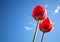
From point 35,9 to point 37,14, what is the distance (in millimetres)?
45

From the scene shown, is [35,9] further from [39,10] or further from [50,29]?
[50,29]

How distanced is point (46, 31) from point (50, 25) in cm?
4

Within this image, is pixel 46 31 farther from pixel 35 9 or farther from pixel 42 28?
pixel 35 9

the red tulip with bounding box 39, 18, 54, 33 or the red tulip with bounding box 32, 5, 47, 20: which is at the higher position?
the red tulip with bounding box 32, 5, 47, 20

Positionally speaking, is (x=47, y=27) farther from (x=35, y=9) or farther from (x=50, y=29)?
(x=35, y=9)

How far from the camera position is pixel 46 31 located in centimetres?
78

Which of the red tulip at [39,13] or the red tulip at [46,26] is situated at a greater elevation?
the red tulip at [39,13]

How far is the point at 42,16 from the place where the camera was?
0.73 metres

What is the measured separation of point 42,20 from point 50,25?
0.18ft

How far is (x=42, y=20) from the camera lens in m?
0.80

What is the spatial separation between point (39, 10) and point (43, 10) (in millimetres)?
27

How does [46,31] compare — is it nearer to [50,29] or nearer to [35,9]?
[50,29]

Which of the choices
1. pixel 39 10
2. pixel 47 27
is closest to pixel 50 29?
pixel 47 27

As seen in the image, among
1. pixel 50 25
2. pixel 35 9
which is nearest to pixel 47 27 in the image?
pixel 50 25
